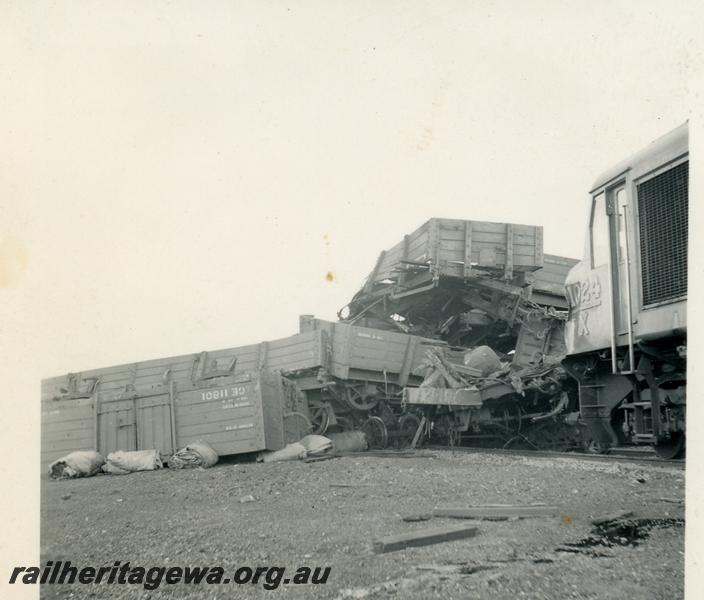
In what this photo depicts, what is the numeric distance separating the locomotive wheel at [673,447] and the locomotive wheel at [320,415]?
27.2ft

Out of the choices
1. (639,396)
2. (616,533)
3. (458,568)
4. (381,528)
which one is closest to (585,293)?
(639,396)

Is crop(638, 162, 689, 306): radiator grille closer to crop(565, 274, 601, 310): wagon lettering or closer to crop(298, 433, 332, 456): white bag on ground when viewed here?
crop(565, 274, 601, 310): wagon lettering

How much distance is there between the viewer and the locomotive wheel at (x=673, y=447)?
19.0 ft

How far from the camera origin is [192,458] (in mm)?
9602

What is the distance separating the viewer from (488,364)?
40.5ft

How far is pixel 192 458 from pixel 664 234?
22.8 ft

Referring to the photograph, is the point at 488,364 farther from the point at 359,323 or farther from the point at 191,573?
the point at 191,573

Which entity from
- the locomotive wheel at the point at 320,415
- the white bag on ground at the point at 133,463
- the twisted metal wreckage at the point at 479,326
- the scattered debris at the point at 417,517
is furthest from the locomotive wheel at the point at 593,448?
the white bag on ground at the point at 133,463

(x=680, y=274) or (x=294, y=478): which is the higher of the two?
(x=680, y=274)

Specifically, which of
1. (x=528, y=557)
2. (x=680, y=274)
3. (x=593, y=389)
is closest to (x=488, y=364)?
(x=593, y=389)

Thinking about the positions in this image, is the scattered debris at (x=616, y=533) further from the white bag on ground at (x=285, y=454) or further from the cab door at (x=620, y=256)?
the white bag on ground at (x=285, y=454)

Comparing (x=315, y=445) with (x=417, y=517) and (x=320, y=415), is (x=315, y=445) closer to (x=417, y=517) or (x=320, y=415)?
(x=320, y=415)

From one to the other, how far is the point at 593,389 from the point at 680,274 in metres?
1.86

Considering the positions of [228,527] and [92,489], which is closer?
[228,527]
